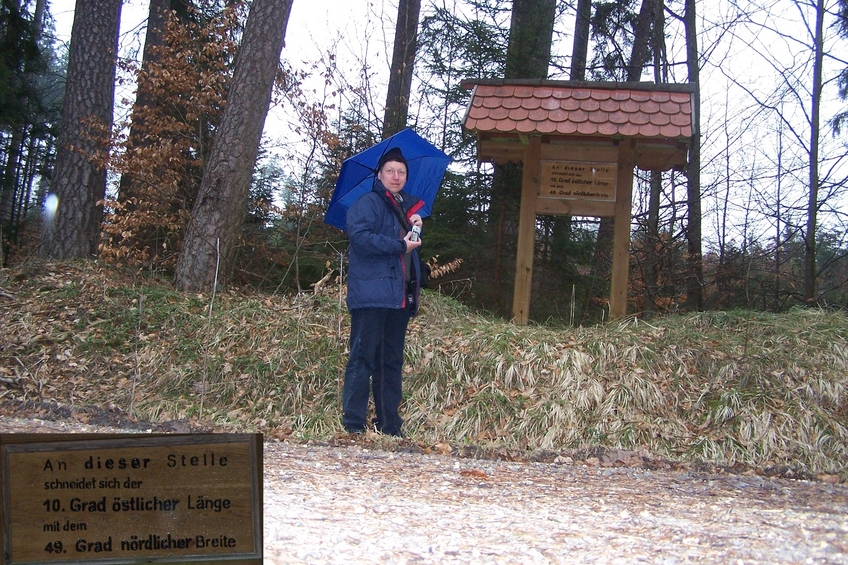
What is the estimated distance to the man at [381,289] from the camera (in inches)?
202

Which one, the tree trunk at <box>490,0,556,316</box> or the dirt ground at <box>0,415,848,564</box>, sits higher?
the tree trunk at <box>490,0,556,316</box>

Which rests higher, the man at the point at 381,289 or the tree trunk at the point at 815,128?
the tree trunk at the point at 815,128

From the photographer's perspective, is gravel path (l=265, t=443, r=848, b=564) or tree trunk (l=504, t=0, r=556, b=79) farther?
tree trunk (l=504, t=0, r=556, b=79)

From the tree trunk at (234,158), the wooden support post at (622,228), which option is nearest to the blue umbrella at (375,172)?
the wooden support post at (622,228)

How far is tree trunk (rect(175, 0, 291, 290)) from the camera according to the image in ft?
28.3

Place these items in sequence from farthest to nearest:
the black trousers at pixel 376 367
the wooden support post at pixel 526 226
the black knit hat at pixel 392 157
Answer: the wooden support post at pixel 526 226 → the black knit hat at pixel 392 157 → the black trousers at pixel 376 367

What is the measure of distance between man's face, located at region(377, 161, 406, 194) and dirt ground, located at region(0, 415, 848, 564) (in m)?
1.82

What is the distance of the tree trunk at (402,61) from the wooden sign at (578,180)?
3713 mm

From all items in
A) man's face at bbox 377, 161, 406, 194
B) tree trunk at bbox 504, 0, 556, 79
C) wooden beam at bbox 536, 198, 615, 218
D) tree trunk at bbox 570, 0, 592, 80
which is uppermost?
tree trunk at bbox 570, 0, 592, 80

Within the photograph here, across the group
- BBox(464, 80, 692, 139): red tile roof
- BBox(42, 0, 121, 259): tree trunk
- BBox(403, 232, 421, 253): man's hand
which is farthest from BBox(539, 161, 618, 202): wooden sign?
BBox(42, 0, 121, 259): tree trunk

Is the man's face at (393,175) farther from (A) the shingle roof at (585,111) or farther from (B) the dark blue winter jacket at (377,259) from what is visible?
(A) the shingle roof at (585,111)

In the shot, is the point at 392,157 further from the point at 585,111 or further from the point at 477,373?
the point at 585,111

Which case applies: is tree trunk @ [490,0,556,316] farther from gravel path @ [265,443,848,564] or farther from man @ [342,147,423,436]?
gravel path @ [265,443,848,564]

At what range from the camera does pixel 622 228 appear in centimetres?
762
